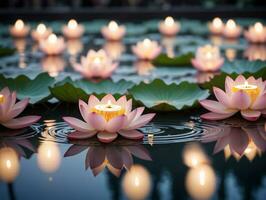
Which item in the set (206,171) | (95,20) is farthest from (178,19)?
(206,171)

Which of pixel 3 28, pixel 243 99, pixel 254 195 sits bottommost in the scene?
pixel 254 195

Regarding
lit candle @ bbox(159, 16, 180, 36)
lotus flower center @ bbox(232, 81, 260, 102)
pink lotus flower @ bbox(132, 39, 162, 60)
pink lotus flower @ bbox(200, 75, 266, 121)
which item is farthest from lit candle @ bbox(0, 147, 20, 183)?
lit candle @ bbox(159, 16, 180, 36)

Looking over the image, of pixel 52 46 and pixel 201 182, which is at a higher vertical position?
pixel 52 46

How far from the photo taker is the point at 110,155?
191cm

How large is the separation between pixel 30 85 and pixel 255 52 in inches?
96.6

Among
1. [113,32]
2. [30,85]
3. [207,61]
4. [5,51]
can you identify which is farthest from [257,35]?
[30,85]

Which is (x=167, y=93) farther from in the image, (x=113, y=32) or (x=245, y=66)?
(x=113, y=32)

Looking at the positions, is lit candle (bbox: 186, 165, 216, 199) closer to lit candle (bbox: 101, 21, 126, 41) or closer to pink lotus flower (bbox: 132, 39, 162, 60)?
pink lotus flower (bbox: 132, 39, 162, 60)

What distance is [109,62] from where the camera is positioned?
3.37 m

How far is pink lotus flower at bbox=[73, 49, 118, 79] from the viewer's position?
131 inches

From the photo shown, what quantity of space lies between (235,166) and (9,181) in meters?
0.71

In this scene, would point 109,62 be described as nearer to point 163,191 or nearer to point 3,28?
point 163,191

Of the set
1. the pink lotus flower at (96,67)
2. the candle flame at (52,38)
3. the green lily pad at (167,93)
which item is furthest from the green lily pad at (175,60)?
the green lily pad at (167,93)

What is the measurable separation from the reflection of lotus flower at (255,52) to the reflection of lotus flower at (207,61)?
2.28 feet
